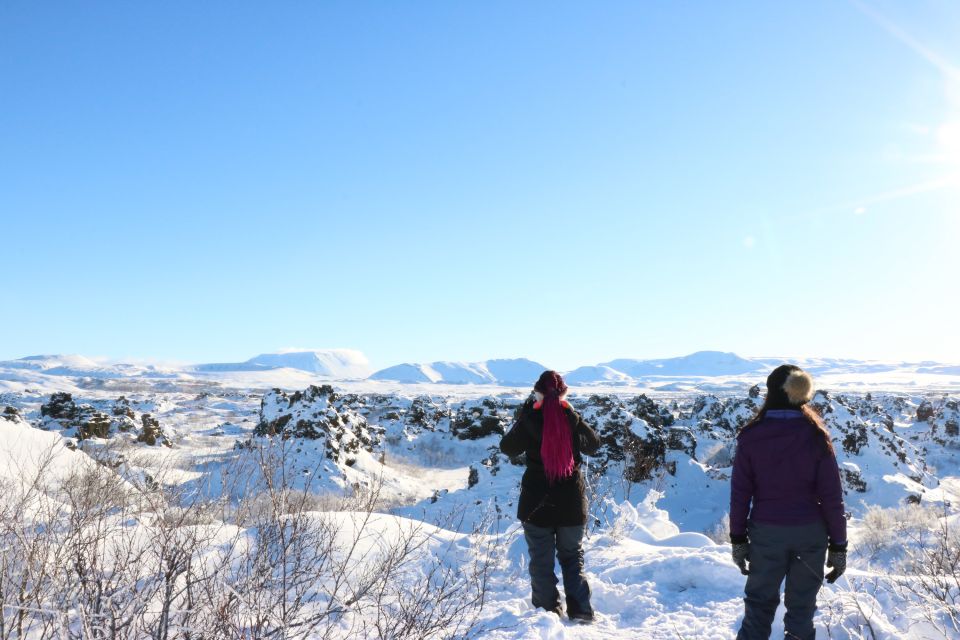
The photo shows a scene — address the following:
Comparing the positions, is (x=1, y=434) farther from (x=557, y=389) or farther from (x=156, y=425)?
(x=156, y=425)

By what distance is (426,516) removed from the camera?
9602 mm

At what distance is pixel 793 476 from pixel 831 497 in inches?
8.3

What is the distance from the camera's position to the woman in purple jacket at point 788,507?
2945mm

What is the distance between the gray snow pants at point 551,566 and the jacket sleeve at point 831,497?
4.80 feet

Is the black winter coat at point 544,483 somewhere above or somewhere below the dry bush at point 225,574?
above

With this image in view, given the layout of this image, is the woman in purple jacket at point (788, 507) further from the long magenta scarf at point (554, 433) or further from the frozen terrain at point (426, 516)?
the long magenta scarf at point (554, 433)

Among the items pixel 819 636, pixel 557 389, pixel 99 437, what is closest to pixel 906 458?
pixel 819 636

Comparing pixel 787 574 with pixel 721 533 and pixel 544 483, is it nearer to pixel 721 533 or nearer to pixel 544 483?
pixel 544 483

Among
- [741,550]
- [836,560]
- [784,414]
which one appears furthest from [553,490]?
[836,560]

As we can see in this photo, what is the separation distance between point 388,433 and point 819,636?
2061cm

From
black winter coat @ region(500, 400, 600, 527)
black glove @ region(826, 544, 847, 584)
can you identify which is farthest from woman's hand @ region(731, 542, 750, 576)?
black winter coat @ region(500, 400, 600, 527)

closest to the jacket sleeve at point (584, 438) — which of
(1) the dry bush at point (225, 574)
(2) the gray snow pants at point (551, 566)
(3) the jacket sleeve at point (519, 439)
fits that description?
(3) the jacket sleeve at point (519, 439)

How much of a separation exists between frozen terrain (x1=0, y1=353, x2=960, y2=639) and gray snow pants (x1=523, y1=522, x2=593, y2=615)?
0.17 m

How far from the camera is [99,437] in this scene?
16.1 meters
